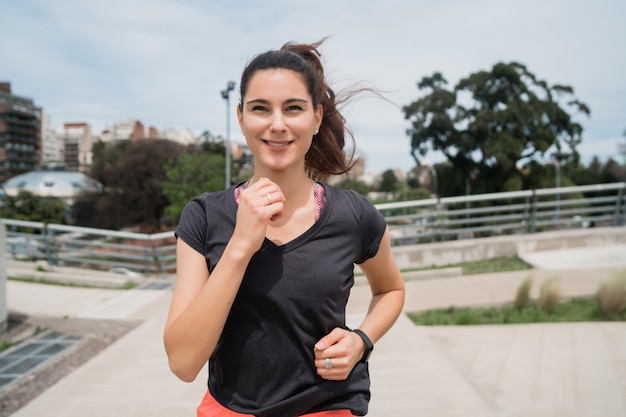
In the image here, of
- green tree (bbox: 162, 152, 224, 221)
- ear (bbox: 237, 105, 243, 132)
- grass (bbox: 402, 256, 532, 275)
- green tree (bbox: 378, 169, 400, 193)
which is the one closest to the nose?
ear (bbox: 237, 105, 243, 132)

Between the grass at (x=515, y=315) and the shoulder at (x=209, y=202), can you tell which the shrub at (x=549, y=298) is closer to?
the grass at (x=515, y=315)

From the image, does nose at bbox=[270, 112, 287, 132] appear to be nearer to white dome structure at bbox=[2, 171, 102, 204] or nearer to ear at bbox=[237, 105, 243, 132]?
ear at bbox=[237, 105, 243, 132]

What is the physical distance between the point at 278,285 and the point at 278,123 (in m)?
0.42

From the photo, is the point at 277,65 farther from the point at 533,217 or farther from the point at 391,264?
the point at 533,217

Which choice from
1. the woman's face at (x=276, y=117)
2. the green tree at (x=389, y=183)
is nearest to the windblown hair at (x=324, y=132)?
the woman's face at (x=276, y=117)

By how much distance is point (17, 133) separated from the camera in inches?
3605

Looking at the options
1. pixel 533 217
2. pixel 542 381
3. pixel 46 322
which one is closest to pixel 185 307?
Answer: pixel 542 381

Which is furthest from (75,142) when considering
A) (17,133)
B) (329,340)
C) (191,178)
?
(329,340)

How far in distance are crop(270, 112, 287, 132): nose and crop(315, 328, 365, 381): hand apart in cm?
56

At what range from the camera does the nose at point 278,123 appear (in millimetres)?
1386

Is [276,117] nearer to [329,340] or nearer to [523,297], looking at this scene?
[329,340]

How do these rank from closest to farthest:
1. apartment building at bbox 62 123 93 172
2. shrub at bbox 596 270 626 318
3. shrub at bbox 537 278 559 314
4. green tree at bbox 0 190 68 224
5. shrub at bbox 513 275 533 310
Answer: shrub at bbox 596 270 626 318
shrub at bbox 537 278 559 314
shrub at bbox 513 275 533 310
green tree at bbox 0 190 68 224
apartment building at bbox 62 123 93 172

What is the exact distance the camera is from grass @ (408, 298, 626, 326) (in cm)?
567

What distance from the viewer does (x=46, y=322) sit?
6.15 metres
